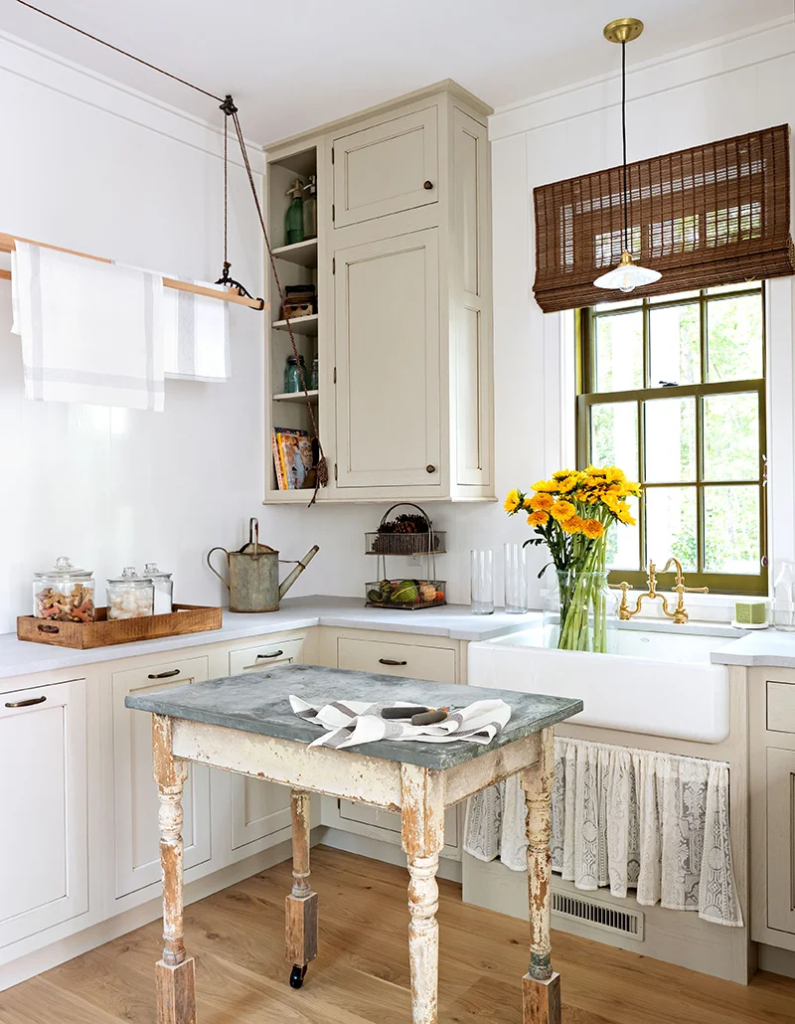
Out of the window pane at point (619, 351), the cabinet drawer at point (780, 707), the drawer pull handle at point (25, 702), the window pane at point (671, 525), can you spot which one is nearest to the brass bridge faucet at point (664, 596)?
the window pane at point (671, 525)

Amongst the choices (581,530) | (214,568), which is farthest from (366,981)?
(214,568)

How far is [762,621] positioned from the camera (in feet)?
9.16

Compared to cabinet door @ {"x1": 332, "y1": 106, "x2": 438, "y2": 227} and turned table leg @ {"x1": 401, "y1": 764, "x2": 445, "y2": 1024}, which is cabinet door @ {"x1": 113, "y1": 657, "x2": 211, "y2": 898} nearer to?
turned table leg @ {"x1": 401, "y1": 764, "x2": 445, "y2": 1024}

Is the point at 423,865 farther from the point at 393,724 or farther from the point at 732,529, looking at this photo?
the point at 732,529

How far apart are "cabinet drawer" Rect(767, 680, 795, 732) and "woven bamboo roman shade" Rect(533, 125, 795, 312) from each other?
136 cm

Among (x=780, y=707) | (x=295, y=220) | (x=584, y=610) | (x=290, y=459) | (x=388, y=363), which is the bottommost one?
(x=780, y=707)

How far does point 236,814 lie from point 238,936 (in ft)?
1.35

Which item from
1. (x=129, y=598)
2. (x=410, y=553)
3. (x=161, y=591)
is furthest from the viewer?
(x=410, y=553)

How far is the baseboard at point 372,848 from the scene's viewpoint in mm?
3016

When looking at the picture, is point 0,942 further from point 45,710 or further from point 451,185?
point 451,185

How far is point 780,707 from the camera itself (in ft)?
7.51

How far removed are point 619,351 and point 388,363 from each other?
902 mm

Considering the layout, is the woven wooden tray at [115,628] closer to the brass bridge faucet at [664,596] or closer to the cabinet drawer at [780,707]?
the brass bridge faucet at [664,596]

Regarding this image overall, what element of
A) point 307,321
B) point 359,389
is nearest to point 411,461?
point 359,389
